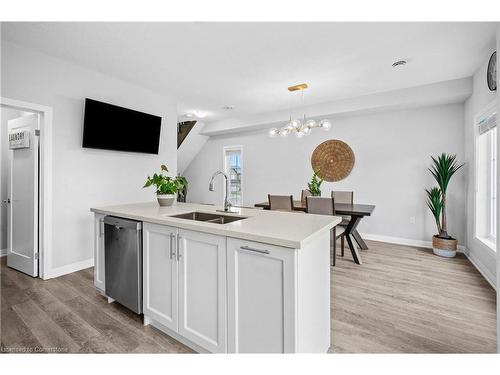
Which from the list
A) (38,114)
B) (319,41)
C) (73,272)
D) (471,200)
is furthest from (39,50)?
(471,200)

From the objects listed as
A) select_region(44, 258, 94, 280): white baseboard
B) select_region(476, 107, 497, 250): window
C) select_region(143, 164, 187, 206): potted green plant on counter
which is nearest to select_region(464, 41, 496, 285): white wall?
select_region(476, 107, 497, 250): window

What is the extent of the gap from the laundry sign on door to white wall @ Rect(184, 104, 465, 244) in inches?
170

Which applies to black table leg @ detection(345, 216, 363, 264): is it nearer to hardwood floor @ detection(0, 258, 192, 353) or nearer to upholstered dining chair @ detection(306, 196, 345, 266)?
upholstered dining chair @ detection(306, 196, 345, 266)

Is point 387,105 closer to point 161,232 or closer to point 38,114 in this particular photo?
point 161,232

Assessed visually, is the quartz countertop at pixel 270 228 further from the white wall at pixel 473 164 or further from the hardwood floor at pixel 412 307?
the white wall at pixel 473 164

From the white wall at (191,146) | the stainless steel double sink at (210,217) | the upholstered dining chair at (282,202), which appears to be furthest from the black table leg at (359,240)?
the white wall at (191,146)

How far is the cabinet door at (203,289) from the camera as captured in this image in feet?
4.50

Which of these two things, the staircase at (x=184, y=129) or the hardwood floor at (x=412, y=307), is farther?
the staircase at (x=184, y=129)

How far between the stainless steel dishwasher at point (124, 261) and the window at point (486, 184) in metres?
3.87

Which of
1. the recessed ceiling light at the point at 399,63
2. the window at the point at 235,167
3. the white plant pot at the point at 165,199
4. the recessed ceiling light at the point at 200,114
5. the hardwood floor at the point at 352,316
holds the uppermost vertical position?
the recessed ceiling light at the point at 200,114

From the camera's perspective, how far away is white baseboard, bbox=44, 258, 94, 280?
9.15 ft

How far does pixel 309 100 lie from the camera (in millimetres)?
4363

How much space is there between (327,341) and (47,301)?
2489 mm
